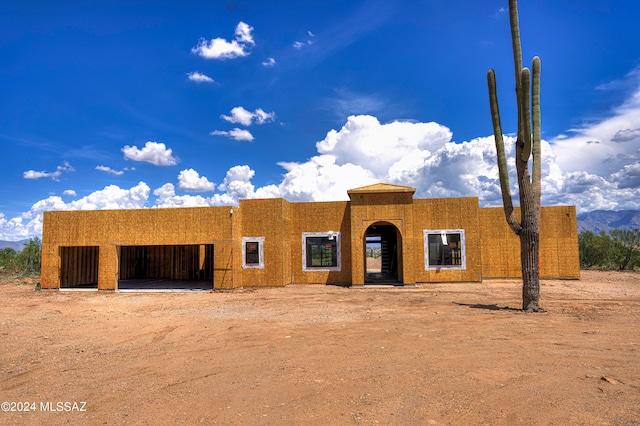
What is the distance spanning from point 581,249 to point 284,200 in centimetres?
2483

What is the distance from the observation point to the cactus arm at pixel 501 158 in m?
11.9

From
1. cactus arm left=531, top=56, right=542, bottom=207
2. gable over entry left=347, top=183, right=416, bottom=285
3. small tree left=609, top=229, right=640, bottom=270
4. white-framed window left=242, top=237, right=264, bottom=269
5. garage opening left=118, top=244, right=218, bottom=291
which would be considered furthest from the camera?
small tree left=609, top=229, right=640, bottom=270

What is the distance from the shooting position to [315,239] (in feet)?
69.2

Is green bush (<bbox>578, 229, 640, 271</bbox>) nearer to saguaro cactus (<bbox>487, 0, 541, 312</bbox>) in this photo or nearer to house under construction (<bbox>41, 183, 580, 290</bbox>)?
house under construction (<bbox>41, 183, 580, 290</bbox>)

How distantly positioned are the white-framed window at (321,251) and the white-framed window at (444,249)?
4.52 m

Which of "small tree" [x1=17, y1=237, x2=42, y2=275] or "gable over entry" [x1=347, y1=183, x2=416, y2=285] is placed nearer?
"gable over entry" [x1=347, y1=183, x2=416, y2=285]

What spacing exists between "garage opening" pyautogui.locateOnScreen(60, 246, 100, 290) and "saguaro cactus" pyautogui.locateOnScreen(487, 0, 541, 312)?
1953cm

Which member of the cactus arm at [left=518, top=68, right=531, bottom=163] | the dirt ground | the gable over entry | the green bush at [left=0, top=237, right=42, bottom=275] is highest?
the cactus arm at [left=518, top=68, right=531, bottom=163]

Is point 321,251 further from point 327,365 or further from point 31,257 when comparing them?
point 31,257

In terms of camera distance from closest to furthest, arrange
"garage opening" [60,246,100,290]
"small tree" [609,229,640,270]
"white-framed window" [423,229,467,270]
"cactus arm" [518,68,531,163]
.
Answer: "cactus arm" [518,68,531,163] → "white-framed window" [423,229,467,270] → "garage opening" [60,246,100,290] → "small tree" [609,229,640,270]

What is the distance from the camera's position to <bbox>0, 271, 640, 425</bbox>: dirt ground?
15.3 ft

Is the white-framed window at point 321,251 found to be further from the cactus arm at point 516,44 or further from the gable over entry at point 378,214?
the cactus arm at point 516,44

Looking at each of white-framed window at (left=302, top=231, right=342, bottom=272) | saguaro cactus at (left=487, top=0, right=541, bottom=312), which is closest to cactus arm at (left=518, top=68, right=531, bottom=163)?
saguaro cactus at (left=487, top=0, right=541, bottom=312)

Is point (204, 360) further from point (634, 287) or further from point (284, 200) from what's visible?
point (634, 287)
